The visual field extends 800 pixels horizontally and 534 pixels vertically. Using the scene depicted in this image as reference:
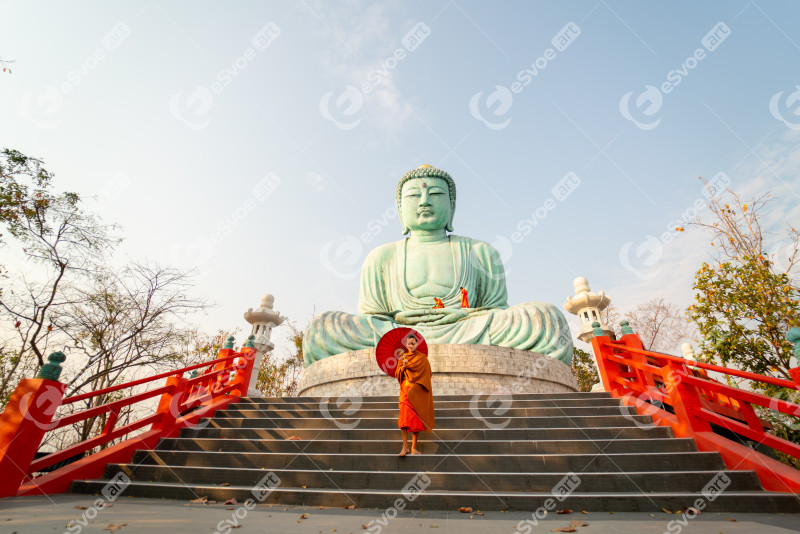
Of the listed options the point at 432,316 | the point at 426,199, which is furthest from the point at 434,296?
the point at 426,199

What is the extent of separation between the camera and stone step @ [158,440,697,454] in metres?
3.79

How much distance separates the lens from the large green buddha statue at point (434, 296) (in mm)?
8172

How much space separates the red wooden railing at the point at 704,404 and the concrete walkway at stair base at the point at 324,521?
1.72ft

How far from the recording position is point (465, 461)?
373 cm

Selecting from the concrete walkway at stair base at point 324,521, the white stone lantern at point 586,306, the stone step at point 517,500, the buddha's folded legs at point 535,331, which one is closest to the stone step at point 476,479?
the stone step at point 517,500

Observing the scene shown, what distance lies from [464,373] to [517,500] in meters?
4.45

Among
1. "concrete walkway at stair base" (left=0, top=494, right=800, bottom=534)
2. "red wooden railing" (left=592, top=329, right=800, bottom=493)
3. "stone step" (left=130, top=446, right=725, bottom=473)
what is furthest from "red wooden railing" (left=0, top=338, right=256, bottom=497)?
"red wooden railing" (left=592, top=329, right=800, bottom=493)

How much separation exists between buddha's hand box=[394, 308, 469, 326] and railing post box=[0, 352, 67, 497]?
6487 mm

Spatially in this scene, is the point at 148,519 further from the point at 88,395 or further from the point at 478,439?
the point at 478,439

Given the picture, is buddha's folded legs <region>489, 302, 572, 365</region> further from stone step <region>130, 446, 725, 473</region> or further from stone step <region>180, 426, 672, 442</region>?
stone step <region>130, 446, 725, 473</region>

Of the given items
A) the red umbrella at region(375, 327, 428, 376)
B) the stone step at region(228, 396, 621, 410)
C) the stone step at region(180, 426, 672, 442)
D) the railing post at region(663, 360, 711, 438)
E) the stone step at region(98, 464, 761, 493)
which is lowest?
the stone step at region(98, 464, 761, 493)

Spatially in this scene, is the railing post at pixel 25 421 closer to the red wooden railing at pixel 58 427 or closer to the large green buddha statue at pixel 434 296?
the red wooden railing at pixel 58 427

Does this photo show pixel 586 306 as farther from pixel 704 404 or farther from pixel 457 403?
pixel 457 403

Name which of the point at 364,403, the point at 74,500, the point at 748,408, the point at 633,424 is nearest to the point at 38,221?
the point at 74,500
